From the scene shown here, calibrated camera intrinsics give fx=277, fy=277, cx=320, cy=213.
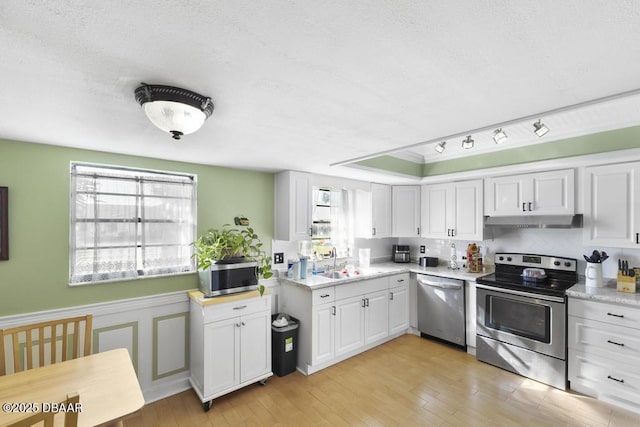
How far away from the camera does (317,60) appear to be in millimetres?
1075

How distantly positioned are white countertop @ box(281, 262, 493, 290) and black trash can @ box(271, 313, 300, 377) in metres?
0.51

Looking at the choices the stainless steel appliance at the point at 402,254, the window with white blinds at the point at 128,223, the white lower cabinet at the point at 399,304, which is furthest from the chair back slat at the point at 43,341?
the stainless steel appliance at the point at 402,254

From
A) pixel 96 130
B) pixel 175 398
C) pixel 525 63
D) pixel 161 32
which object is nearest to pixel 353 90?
pixel 525 63

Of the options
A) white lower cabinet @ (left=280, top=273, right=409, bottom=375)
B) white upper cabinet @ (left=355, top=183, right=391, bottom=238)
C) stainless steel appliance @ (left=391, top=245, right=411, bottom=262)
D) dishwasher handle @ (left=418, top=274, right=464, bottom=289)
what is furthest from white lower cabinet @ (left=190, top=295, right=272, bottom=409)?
stainless steel appliance @ (left=391, top=245, right=411, bottom=262)

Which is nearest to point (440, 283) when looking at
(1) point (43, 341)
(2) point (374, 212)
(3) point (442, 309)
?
(3) point (442, 309)

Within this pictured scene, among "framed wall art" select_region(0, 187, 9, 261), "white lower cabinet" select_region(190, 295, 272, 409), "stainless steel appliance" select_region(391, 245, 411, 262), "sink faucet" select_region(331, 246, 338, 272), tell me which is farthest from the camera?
"stainless steel appliance" select_region(391, 245, 411, 262)

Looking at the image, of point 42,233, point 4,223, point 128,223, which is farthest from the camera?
point 128,223

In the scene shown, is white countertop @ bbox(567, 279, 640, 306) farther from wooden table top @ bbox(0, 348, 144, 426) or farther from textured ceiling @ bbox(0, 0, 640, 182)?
wooden table top @ bbox(0, 348, 144, 426)

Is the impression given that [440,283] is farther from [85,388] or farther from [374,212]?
[85,388]

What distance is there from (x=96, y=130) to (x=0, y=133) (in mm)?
705

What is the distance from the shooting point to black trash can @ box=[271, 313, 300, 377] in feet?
9.70

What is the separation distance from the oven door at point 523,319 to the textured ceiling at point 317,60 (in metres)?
2.12

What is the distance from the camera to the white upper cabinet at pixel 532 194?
9.56 ft

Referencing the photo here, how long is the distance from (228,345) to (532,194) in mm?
3608
